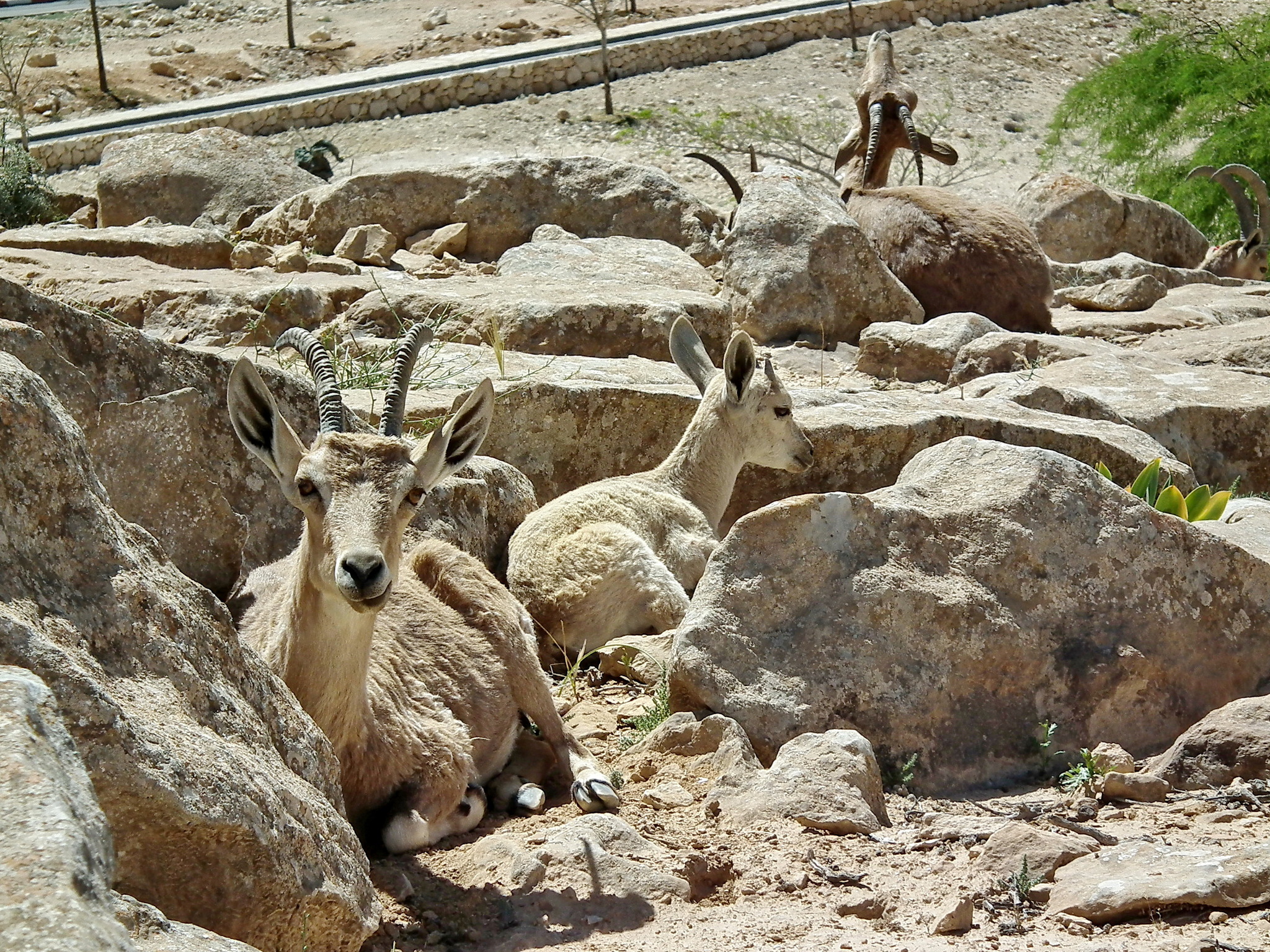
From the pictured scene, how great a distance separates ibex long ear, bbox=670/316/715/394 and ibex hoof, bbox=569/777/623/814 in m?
3.85

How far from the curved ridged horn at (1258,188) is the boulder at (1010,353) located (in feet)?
28.0

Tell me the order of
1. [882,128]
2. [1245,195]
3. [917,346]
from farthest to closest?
[1245,195] < [882,128] < [917,346]

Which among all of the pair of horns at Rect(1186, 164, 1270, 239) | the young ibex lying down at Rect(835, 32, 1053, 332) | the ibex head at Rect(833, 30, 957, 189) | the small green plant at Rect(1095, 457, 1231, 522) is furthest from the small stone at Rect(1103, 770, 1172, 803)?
the pair of horns at Rect(1186, 164, 1270, 239)

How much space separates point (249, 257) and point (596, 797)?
7.75 metres

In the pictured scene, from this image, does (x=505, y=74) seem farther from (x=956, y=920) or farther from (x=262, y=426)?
(x=956, y=920)

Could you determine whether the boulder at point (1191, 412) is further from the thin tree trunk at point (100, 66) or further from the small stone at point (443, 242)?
the thin tree trunk at point (100, 66)

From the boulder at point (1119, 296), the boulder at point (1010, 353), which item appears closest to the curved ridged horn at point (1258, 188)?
the boulder at point (1119, 296)

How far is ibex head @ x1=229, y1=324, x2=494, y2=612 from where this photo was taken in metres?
4.31

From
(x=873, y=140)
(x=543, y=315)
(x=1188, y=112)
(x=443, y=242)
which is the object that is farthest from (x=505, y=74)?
(x=543, y=315)

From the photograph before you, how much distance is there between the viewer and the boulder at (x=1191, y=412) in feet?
29.6

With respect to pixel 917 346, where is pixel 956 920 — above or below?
above

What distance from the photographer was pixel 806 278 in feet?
38.9

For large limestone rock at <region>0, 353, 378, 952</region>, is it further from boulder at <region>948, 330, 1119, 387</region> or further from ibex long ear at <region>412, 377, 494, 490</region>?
boulder at <region>948, 330, 1119, 387</region>

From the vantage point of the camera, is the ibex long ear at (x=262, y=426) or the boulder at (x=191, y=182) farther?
the boulder at (x=191, y=182)
